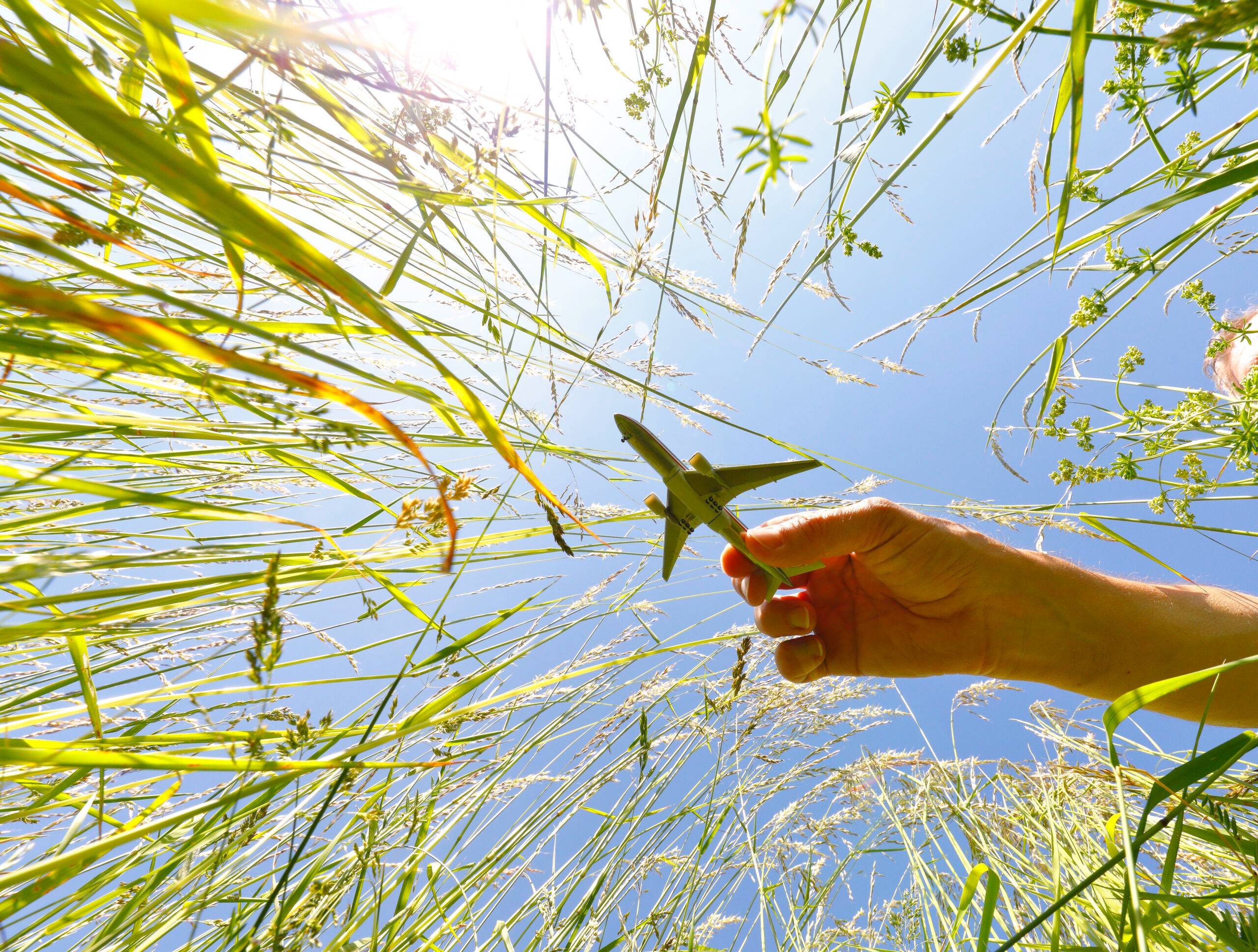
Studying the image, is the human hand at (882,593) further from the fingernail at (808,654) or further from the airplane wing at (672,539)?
the airplane wing at (672,539)

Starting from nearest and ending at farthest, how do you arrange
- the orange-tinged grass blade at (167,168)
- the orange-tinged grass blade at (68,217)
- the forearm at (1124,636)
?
the orange-tinged grass blade at (167,168) → the orange-tinged grass blade at (68,217) → the forearm at (1124,636)

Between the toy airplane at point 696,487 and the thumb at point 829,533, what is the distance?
0.17 meters

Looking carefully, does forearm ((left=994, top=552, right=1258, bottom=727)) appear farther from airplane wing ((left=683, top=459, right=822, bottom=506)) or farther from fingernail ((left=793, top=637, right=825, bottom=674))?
airplane wing ((left=683, top=459, right=822, bottom=506))

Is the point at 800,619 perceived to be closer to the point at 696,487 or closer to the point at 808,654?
the point at 808,654

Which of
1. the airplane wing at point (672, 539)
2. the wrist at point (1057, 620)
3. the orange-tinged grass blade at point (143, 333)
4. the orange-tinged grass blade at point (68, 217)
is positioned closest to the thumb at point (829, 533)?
the airplane wing at point (672, 539)

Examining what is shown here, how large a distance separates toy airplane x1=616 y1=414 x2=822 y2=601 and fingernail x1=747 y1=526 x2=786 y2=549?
184 mm

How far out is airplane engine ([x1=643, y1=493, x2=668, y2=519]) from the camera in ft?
6.06

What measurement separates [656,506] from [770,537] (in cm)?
61

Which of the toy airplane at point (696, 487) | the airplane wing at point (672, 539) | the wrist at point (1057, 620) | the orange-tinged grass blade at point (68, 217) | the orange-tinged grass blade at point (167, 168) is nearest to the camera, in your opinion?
the orange-tinged grass blade at point (167, 168)

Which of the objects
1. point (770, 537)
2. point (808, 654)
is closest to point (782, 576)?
point (770, 537)

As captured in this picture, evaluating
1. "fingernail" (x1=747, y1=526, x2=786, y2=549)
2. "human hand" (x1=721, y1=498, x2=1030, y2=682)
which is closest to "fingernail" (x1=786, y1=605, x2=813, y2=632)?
"human hand" (x1=721, y1=498, x2=1030, y2=682)

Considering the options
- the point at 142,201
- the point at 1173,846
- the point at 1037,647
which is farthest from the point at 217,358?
the point at 1037,647

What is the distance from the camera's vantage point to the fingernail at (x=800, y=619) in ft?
7.54

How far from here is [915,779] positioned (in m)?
2.18
